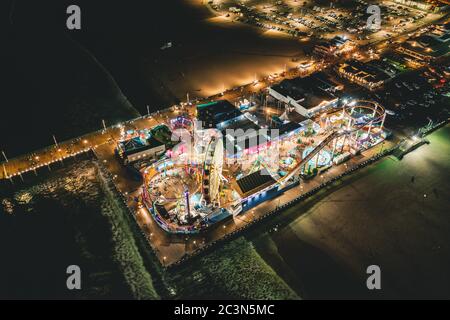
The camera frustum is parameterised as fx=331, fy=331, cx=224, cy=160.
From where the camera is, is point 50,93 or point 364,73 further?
point 364,73

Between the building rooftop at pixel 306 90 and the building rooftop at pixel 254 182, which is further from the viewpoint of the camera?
the building rooftop at pixel 306 90

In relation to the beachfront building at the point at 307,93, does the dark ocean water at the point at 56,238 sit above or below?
below

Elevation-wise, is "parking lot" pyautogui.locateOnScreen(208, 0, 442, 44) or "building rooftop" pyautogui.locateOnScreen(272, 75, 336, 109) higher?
"parking lot" pyautogui.locateOnScreen(208, 0, 442, 44)

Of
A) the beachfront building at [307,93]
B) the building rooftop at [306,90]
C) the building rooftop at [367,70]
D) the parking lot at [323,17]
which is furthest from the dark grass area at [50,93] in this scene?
the parking lot at [323,17]

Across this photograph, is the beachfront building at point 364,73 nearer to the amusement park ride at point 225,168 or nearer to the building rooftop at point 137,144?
the amusement park ride at point 225,168

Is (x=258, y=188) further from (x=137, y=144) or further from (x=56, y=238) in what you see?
(x=56, y=238)

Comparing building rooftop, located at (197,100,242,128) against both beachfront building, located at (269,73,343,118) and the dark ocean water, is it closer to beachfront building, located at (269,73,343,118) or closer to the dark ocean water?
beachfront building, located at (269,73,343,118)

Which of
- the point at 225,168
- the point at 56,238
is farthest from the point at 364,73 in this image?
the point at 56,238

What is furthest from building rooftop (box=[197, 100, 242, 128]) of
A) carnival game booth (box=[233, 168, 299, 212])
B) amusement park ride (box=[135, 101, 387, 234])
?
carnival game booth (box=[233, 168, 299, 212])

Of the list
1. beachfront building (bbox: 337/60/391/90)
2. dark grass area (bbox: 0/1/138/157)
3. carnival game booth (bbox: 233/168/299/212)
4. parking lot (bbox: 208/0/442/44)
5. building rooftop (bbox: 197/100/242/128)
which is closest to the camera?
carnival game booth (bbox: 233/168/299/212)
